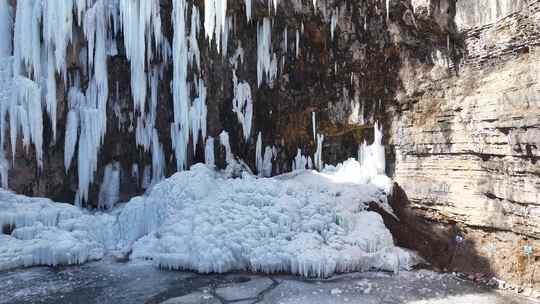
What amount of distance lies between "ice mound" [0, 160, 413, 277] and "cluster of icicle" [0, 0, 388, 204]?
149 centimetres

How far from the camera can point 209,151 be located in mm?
11383

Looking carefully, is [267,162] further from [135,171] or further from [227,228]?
[135,171]

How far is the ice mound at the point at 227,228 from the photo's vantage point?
7.82 meters

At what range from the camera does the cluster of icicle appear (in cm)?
1004

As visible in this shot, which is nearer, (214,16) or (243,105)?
(214,16)

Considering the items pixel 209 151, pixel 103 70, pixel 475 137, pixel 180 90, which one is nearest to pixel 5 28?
pixel 103 70

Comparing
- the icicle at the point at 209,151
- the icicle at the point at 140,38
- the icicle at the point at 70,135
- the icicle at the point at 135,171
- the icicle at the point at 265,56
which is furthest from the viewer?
the icicle at the point at 135,171

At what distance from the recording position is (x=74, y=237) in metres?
8.94

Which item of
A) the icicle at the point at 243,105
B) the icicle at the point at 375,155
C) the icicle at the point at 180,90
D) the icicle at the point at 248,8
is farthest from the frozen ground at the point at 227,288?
the icicle at the point at 248,8

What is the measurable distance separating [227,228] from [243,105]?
4.22m

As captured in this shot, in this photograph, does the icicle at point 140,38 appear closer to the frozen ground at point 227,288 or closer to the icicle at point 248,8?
the icicle at point 248,8

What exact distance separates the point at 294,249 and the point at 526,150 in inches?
165

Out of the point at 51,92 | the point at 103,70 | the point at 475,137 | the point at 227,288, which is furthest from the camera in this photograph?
the point at 103,70

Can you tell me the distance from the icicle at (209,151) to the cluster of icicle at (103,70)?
27 millimetres
